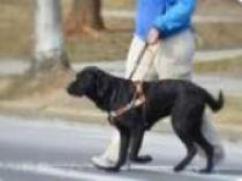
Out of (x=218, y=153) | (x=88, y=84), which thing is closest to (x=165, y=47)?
(x=88, y=84)

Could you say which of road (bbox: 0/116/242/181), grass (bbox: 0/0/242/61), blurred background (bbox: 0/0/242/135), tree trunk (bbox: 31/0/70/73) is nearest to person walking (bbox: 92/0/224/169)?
road (bbox: 0/116/242/181)

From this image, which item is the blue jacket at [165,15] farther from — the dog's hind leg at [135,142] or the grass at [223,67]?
the grass at [223,67]

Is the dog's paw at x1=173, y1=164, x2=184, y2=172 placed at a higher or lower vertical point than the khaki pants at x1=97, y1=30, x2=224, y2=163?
lower

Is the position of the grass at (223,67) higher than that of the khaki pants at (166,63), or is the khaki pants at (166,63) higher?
the khaki pants at (166,63)

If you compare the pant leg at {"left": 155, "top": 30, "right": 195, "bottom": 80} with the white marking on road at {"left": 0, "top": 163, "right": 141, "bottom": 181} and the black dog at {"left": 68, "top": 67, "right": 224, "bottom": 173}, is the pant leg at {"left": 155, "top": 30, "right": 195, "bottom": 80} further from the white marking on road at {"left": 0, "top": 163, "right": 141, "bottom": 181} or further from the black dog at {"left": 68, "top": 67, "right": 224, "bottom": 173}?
the white marking on road at {"left": 0, "top": 163, "right": 141, "bottom": 181}

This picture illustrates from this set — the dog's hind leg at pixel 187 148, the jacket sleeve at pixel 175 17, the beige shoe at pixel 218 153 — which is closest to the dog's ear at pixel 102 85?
the jacket sleeve at pixel 175 17

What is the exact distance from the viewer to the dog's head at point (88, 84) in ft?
30.3

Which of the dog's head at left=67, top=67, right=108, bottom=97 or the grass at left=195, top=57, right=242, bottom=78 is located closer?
the dog's head at left=67, top=67, right=108, bottom=97

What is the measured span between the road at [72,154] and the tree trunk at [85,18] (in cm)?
1209

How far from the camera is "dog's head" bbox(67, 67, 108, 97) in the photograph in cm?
925

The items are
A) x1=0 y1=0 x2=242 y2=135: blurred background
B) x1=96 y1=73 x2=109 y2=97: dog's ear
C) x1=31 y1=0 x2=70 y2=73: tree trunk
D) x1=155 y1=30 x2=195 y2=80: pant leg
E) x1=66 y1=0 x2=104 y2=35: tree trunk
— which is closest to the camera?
x1=96 y1=73 x2=109 y2=97: dog's ear

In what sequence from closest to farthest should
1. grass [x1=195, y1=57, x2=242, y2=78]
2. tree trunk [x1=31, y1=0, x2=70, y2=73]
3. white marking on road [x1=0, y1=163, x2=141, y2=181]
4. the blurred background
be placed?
1. white marking on road [x1=0, y1=163, x2=141, y2=181]
2. the blurred background
3. tree trunk [x1=31, y1=0, x2=70, y2=73]
4. grass [x1=195, y1=57, x2=242, y2=78]

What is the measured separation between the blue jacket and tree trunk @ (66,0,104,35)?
680 inches

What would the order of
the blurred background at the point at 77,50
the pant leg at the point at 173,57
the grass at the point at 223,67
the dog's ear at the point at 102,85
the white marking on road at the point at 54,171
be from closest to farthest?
1. the dog's ear at the point at 102,85
2. the white marking on road at the point at 54,171
3. the pant leg at the point at 173,57
4. the blurred background at the point at 77,50
5. the grass at the point at 223,67
